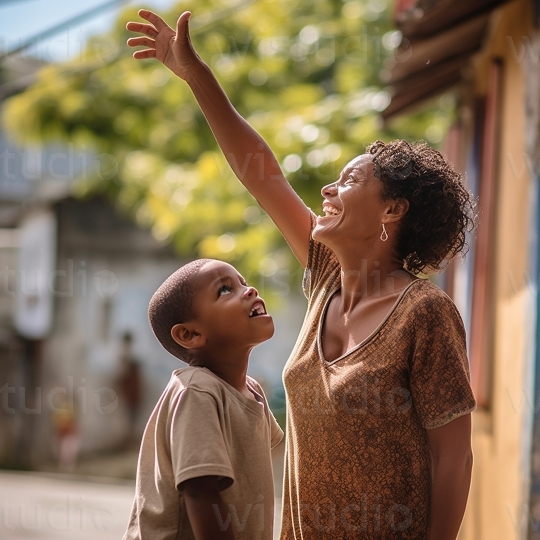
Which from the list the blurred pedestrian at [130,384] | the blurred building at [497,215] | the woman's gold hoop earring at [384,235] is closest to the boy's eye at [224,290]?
the woman's gold hoop earring at [384,235]

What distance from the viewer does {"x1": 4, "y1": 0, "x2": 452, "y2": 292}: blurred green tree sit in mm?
6680

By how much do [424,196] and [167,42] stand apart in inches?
30.5

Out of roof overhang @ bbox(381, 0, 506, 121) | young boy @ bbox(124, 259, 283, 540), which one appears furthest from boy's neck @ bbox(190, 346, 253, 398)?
roof overhang @ bbox(381, 0, 506, 121)

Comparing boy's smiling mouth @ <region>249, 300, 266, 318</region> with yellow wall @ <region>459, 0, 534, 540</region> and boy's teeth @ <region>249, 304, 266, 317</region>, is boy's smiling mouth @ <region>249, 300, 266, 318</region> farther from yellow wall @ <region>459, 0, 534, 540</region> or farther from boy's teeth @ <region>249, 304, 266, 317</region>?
yellow wall @ <region>459, 0, 534, 540</region>

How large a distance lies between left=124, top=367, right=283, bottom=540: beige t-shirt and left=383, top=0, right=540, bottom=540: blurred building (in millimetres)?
1612

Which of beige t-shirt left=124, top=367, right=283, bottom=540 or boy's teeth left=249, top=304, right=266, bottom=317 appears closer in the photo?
beige t-shirt left=124, top=367, right=283, bottom=540

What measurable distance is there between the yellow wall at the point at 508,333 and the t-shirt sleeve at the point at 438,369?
1.57m

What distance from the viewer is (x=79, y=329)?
647 inches

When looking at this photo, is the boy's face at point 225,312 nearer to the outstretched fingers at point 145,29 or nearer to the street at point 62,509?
the outstretched fingers at point 145,29

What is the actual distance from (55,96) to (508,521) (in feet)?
22.2

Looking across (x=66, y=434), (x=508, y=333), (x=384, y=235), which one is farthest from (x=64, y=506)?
(x=384, y=235)

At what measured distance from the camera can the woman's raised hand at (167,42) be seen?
2281 mm

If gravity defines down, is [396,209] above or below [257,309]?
above

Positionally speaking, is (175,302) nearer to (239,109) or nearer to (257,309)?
(257,309)
